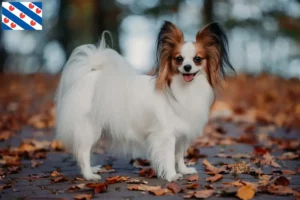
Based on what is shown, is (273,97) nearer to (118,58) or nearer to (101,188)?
(118,58)

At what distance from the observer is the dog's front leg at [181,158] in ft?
16.3

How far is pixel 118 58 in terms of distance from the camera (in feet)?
16.1

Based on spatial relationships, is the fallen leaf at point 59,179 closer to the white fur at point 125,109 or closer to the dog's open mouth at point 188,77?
the white fur at point 125,109

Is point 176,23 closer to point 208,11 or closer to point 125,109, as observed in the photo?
point 208,11

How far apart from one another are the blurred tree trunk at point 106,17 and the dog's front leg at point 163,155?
10.8 m

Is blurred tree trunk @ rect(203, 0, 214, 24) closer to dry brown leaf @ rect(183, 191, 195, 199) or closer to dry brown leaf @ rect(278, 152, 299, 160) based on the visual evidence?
dry brown leaf @ rect(278, 152, 299, 160)

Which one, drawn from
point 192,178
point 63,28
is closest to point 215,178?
point 192,178

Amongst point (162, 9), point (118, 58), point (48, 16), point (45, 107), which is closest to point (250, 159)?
point (118, 58)

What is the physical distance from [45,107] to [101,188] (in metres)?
8.09

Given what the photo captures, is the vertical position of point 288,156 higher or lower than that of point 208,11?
lower

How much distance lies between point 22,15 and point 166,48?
2184mm

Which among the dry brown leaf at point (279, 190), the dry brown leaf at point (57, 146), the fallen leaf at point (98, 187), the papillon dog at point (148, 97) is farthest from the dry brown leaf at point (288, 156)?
the dry brown leaf at point (57, 146)

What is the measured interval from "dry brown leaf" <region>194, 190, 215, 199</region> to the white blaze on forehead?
134 cm

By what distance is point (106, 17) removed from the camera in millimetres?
22656
